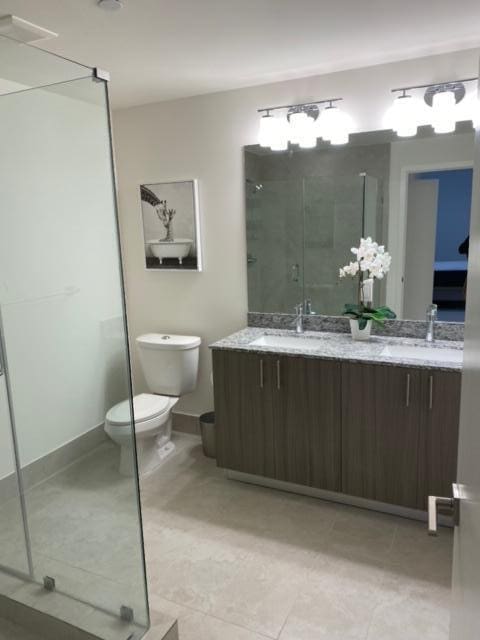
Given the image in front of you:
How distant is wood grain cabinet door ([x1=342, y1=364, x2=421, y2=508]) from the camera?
92.0 inches

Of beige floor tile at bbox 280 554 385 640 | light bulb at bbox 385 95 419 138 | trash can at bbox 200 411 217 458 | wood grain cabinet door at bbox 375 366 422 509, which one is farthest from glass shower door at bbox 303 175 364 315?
beige floor tile at bbox 280 554 385 640

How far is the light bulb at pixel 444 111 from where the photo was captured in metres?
2.46

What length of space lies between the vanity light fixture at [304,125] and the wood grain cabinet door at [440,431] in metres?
1.45

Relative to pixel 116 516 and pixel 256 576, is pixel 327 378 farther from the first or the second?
pixel 116 516

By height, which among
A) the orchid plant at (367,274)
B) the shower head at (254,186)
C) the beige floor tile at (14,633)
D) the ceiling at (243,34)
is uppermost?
the ceiling at (243,34)

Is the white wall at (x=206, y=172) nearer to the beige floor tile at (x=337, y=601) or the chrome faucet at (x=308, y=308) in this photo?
the chrome faucet at (x=308, y=308)

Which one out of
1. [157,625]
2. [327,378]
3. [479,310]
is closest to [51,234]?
[327,378]

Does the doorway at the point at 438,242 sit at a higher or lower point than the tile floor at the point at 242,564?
higher

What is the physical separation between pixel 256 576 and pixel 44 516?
97cm

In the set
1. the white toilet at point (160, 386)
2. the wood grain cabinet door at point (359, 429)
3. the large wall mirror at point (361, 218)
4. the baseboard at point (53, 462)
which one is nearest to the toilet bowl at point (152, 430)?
the white toilet at point (160, 386)

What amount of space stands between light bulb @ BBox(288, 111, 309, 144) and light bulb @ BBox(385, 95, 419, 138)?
47cm

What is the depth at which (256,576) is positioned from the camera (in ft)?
7.05

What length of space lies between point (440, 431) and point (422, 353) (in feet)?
1.65

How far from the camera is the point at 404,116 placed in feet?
8.29
